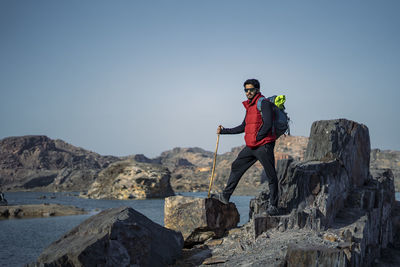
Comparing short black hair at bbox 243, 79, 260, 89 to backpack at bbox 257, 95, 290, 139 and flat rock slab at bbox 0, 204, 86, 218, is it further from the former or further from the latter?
flat rock slab at bbox 0, 204, 86, 218

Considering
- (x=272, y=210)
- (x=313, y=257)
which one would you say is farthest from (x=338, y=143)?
(x=313, y=257)

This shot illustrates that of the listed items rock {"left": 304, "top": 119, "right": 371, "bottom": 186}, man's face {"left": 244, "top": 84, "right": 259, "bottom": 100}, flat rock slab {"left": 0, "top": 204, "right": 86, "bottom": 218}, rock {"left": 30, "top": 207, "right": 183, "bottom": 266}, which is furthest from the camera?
flat rock slab {"left": 0, "top": 204, "right": 86, "bottom": 218}

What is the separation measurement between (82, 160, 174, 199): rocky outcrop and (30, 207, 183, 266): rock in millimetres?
48454

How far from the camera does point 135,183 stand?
2170 inches

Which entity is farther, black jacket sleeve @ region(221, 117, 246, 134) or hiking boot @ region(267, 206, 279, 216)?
black jacket sleeve @ region(221, 117, 246, 134)

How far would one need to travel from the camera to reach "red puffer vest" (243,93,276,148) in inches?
271

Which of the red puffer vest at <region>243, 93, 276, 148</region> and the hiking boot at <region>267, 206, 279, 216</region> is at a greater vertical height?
the red puffer vest at <region>243, 93, 276, 148</region>

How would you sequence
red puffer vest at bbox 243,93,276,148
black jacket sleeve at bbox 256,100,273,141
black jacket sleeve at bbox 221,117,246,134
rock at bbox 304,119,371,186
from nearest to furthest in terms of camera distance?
black jacket sleeve at bbox 256,100,273,141
red puffer vest at bbox 243,93,276,148
black jacket sleeve at bbox 221,117,246,134
rock at bbox 304,119,371,186

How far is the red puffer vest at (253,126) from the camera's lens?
6.88m

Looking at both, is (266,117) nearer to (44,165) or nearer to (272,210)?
(272,210)

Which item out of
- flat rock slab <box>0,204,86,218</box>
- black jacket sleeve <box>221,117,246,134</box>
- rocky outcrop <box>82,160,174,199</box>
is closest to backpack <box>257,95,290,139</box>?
black jacket sleeve <box>221,117,246,134</box>

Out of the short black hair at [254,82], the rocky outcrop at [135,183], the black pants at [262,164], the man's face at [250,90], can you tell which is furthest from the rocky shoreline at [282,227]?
the rocky outcrop at [135,183]

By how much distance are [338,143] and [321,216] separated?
302 centimetres

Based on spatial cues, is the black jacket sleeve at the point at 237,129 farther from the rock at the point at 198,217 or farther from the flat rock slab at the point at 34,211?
the flat rock slab at the point at 34,211
